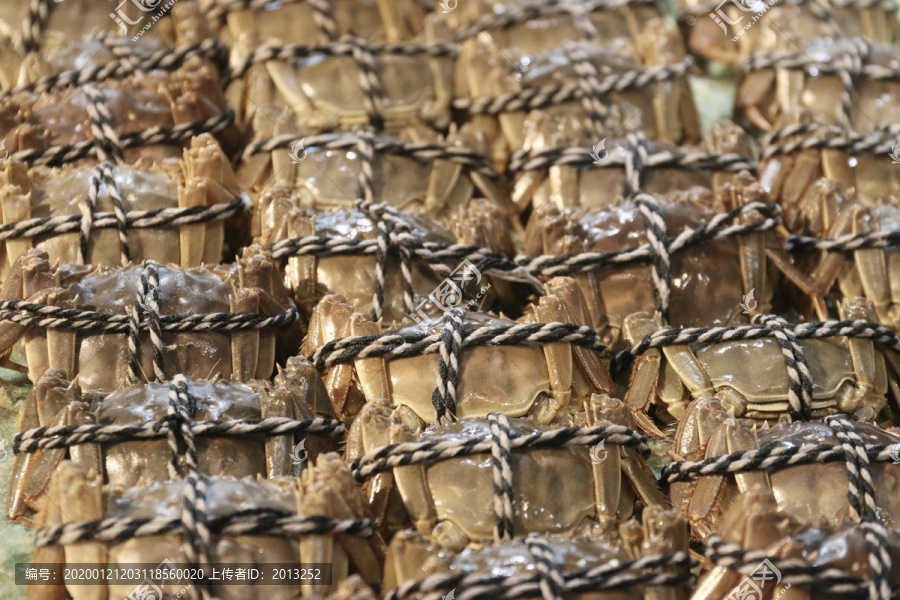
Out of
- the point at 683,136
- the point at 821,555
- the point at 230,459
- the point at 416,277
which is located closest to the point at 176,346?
the point at 230,459

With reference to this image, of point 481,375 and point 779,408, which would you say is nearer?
point 481,375

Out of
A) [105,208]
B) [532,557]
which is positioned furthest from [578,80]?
[532,557]

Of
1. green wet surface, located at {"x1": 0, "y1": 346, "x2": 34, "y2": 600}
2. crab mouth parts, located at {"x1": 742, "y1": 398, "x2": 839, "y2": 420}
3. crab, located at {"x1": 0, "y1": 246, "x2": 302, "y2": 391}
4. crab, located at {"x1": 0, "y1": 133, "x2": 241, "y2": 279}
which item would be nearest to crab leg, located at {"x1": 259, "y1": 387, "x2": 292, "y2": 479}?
crab, located at {"x1": 0, "y1": 246, "x2": 302, "y2": 391}

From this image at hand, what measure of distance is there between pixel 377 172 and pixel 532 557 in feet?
7.38

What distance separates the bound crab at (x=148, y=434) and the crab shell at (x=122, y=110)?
4.91 ft

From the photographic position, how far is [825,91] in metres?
5.25

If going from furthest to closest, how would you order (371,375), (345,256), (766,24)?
(766,24), (345,256), (371,375)

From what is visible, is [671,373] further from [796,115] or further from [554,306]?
[796,115]

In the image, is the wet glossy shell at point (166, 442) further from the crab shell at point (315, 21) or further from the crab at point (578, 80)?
the crab shell at point (315, 21)

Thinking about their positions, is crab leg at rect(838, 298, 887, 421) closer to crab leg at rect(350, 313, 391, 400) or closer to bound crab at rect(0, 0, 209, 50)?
crab leg at rect(350, 313, 391, 400)

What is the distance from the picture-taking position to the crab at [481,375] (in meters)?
3.56

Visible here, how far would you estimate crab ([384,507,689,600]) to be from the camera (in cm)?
280

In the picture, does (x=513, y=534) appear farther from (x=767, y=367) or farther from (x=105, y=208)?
(x=105, y=208)

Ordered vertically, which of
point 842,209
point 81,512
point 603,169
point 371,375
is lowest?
point 81,512
